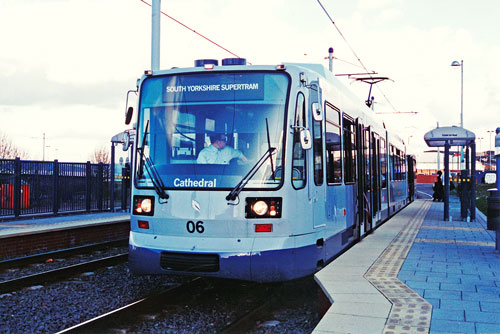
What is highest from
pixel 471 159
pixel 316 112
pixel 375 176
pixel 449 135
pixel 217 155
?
pixel 449 135

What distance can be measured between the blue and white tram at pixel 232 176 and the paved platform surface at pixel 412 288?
763mm

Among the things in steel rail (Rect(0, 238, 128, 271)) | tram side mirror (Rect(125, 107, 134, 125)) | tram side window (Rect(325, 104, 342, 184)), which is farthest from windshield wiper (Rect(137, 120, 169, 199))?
steel rail (Rect(0, 238, 128, 271))

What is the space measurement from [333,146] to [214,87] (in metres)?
2.29

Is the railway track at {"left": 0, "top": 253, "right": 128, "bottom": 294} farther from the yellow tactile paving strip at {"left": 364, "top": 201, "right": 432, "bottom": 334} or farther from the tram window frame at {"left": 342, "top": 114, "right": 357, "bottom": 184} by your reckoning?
the yellow tactile paving strip at {"left": 364, "top": 201, "right": 432, "bottom": 334}

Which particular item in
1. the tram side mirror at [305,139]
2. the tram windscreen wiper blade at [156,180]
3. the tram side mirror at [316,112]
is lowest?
the tram windscreen wiper blade at [156,180]

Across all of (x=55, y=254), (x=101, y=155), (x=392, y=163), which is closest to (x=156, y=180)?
(x=55, y=254)

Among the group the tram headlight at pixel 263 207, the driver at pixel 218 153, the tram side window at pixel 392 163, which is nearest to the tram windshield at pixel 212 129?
the driver at pixel 218 153

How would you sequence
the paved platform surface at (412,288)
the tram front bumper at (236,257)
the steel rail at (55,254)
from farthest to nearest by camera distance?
the steel rail at (55,254)
the tram front bumper at (236,257)
the paved platform surface at (412,288)

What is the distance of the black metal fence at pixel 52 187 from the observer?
1557 centimetres

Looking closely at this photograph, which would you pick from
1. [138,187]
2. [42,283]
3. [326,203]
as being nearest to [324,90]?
[326,203]

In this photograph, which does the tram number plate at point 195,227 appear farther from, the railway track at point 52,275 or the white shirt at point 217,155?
the railway track at point 52,275

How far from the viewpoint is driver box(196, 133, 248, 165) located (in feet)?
23.6

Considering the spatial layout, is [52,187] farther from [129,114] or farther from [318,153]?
[318,153]

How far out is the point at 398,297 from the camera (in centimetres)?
618
